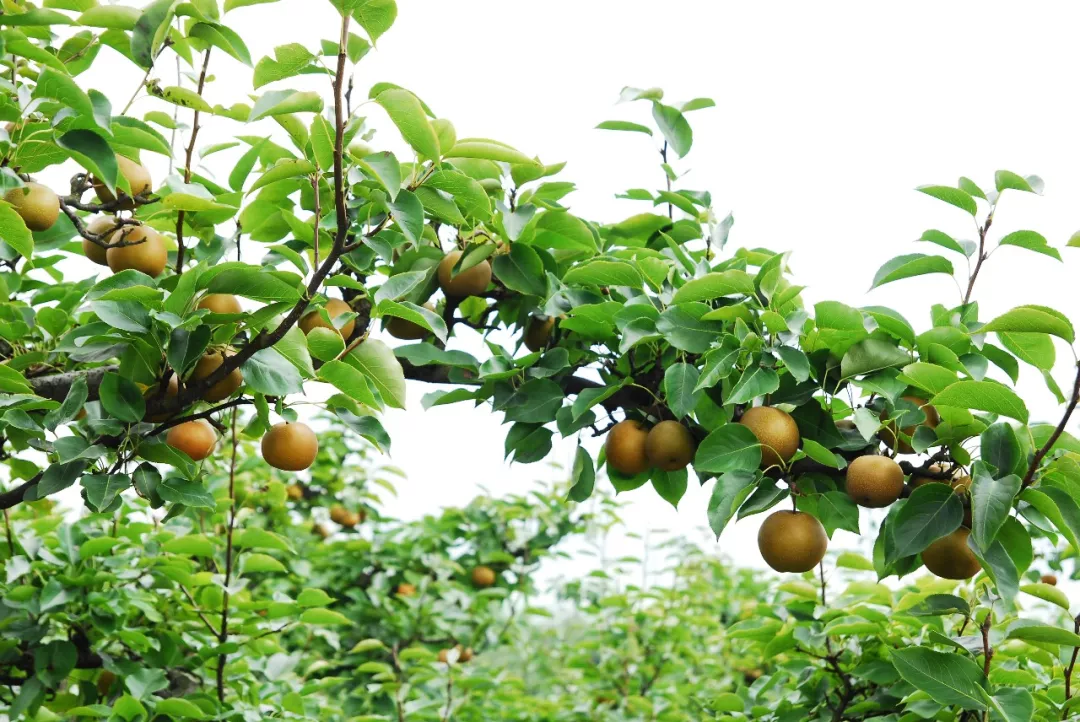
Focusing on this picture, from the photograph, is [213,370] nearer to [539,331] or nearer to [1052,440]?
[539,331]

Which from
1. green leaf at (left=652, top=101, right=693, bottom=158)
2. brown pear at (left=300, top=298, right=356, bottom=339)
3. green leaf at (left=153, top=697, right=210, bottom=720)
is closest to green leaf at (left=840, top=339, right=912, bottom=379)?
green leaf at (left=652, top=101, right=693, bottom=158)

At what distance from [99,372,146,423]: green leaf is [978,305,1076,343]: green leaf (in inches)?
53.1

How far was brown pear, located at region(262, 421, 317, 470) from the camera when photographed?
5.42 feet

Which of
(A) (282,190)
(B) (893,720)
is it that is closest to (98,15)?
(A) (282,190)

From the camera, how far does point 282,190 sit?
5.83 feet

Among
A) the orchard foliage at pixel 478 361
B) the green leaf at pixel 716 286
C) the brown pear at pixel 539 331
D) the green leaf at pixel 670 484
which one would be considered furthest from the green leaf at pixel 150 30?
the green leaf at pixel 670 484

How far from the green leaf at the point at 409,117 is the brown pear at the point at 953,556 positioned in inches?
41.5

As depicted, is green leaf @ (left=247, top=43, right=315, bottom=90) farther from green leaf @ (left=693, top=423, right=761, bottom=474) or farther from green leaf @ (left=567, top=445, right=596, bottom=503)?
green leaf @ (left=567, top=445, right=596, bottom=503)

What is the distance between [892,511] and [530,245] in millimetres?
878

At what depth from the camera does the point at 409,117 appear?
4.40 feet

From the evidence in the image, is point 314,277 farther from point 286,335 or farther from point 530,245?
point 530,245

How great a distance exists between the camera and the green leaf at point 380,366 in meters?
1.58

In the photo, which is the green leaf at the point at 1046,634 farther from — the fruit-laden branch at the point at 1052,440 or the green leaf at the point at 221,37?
the green leaf at the point at 221,37

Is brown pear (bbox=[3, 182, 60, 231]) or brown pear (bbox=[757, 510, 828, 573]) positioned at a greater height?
brown pear (bbox=[3, 182, 60, 231])
